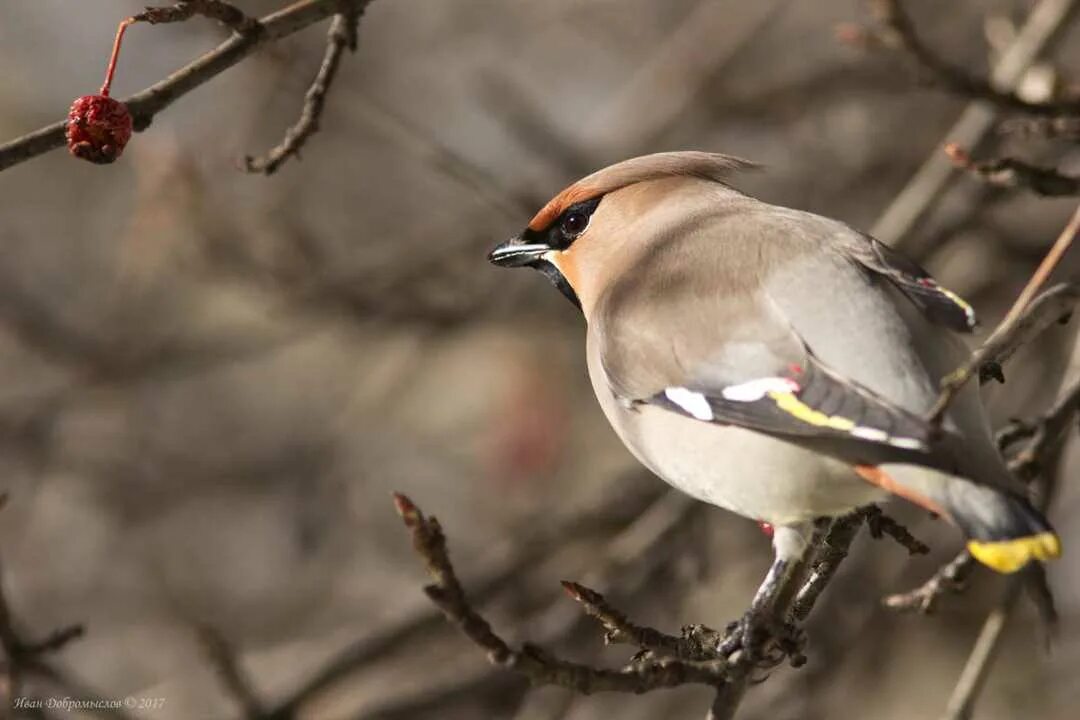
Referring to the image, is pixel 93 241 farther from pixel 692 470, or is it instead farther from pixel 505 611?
pixel 692 470

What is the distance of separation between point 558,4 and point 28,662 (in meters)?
4.72

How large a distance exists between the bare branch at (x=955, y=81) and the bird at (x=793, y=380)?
0.47 meters

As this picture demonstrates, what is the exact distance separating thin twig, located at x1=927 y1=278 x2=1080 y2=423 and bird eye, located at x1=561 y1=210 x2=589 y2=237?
1020 mm

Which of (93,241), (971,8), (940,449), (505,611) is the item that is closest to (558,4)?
(971,8)

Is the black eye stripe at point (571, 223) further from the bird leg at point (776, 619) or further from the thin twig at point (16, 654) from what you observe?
the thin twig at point (16, 654)

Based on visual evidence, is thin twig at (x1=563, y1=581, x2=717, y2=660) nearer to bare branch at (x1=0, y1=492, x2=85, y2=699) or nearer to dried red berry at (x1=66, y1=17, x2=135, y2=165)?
dried red berry at (x1=66, y1=17, x2=135, y2=165)

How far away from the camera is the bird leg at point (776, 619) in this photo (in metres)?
2.57

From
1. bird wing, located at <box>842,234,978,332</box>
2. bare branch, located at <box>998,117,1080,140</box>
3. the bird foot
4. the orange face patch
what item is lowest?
the bird foot

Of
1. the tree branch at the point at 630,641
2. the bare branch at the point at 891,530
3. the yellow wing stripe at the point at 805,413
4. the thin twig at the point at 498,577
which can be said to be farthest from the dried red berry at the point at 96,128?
the thin twig at the point at 498,577

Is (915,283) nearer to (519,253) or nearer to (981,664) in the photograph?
(981,664)

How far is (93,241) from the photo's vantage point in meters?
7.24

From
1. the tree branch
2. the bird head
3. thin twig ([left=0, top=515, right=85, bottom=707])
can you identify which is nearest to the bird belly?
the tree branch

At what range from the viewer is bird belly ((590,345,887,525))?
2.53m

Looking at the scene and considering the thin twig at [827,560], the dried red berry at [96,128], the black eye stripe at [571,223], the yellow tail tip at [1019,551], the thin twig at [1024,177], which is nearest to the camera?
the yellow tail tip at [1019,551]
